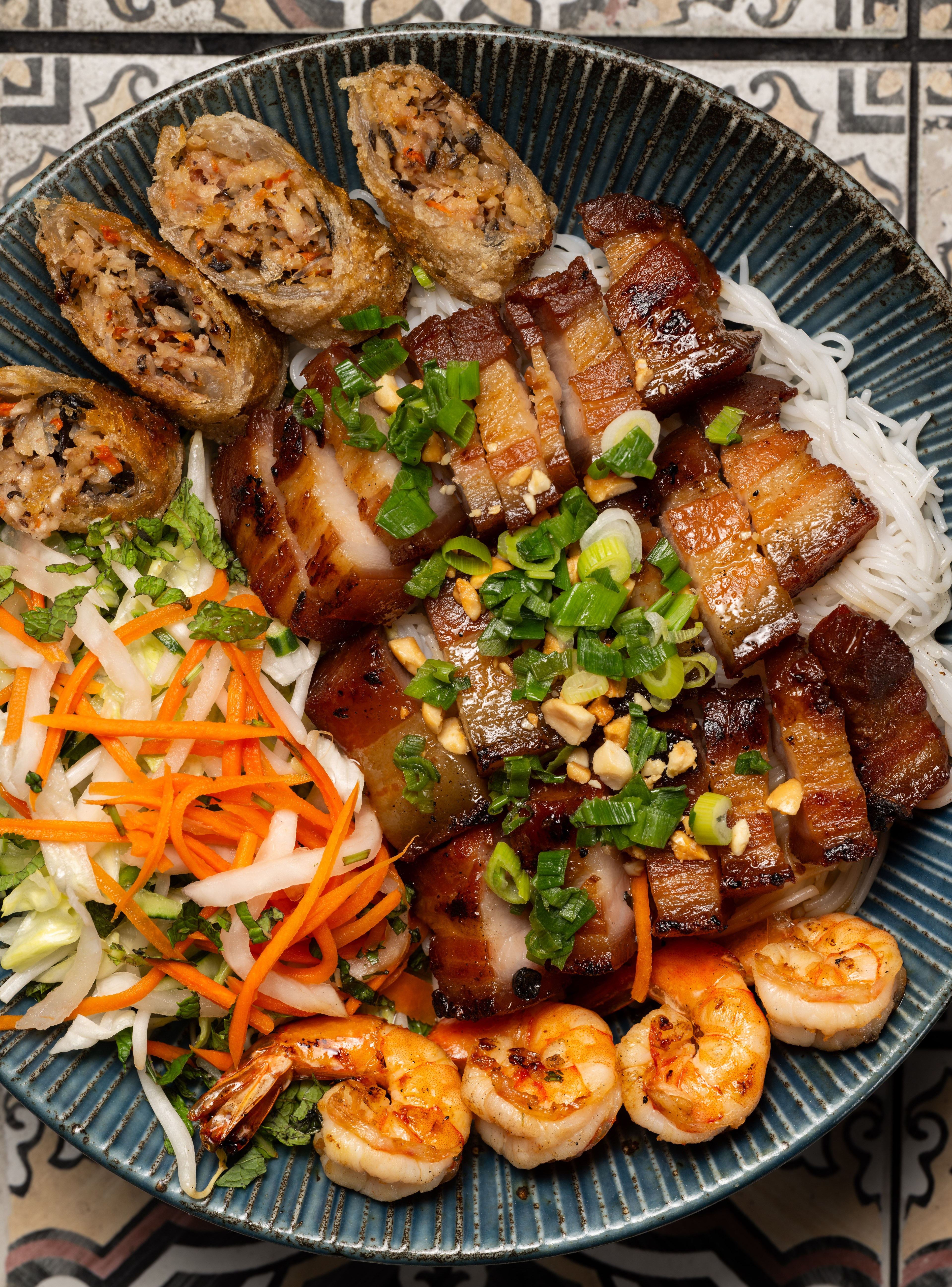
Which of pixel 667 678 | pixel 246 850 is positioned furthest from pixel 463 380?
pixel 246 850

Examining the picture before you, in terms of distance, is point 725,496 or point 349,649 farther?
point 349,649

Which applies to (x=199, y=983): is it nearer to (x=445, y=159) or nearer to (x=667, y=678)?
(x=667, y=678)

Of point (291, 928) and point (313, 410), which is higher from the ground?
point (313, 410)

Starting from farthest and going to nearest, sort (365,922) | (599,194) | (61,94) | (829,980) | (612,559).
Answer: (61,94) < (599,194) < (365,922) < (829,980) < (612,559)

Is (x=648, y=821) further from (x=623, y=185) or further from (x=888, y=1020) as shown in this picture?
(x=623, y=185)

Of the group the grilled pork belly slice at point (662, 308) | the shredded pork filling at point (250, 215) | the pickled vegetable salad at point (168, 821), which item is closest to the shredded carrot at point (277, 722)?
the pickled vegetable salad at point (168, 821)

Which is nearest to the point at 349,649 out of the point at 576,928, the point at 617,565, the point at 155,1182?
the point at 617,565
